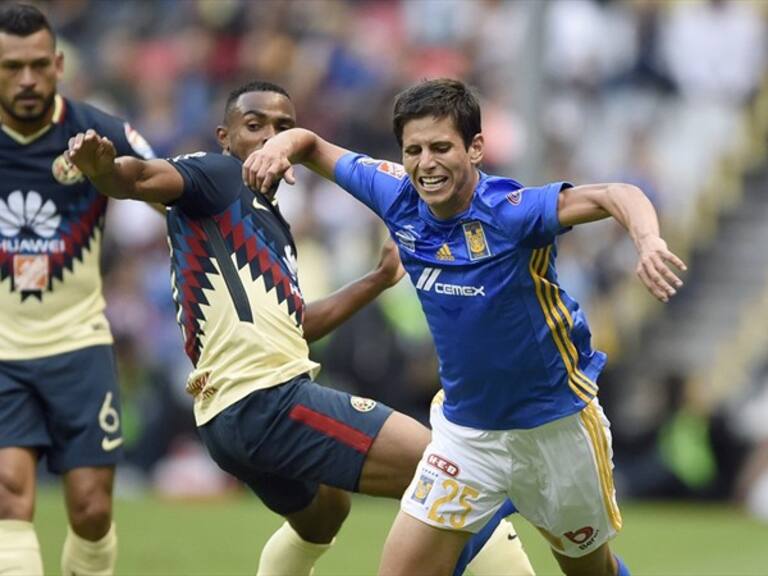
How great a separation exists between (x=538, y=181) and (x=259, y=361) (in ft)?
23.2

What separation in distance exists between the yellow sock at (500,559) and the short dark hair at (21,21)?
11.1 ft

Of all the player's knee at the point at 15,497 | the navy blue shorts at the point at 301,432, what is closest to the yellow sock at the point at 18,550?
the player's knee at the point at 15,497

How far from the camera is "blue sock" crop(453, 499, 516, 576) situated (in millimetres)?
7578

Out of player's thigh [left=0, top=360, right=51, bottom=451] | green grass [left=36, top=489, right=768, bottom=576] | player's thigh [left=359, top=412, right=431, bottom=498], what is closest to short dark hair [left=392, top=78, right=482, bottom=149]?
player's thigh [left=359, top=412, right=431, bottom=498]

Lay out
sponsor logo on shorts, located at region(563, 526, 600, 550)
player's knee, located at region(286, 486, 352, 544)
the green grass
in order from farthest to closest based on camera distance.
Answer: the green grass, player's knee, located at region(286, 486, 352, 544), sponsor logo on shorts, located at region(563, 526, 600, 550)

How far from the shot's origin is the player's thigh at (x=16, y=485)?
8.20 metres

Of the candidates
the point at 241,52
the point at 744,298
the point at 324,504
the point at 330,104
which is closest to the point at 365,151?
the point at 330,104

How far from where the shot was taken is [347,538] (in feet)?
44.0

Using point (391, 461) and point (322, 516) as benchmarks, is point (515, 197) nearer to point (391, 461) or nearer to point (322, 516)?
point (391, 461)

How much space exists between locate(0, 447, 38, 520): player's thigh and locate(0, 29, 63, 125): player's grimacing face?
1.68 metres

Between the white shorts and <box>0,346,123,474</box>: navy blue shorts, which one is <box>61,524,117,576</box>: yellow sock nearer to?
<box>0,346,123,474</box>: navy blue shorts

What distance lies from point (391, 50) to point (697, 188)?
149 inches

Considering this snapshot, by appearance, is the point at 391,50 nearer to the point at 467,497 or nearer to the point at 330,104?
the point at 330,104

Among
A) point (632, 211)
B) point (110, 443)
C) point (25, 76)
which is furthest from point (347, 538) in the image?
point (632, 211)
